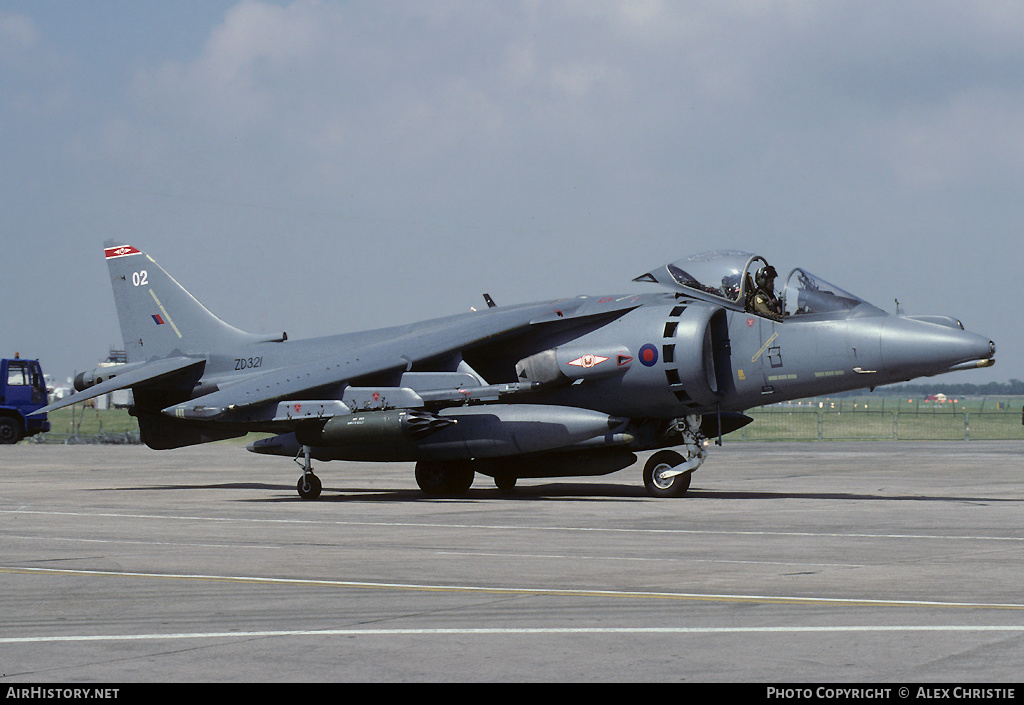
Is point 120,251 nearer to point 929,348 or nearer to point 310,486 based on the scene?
point 310,486

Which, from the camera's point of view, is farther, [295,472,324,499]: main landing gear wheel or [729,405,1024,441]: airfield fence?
[729,405,1024,441]: airfield fence

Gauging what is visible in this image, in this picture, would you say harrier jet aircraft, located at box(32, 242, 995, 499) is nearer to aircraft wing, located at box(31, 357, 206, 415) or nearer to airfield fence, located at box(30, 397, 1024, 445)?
→ aircraft wing, located at box(31, 357, 206, 415)

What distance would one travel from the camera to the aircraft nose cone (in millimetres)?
16344

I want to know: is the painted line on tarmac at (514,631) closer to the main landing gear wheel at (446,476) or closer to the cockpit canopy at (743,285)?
the cockpit canopy at (743,285)

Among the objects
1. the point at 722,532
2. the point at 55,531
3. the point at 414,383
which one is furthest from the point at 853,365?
the point at 55,531

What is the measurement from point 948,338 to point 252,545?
9.94 metres

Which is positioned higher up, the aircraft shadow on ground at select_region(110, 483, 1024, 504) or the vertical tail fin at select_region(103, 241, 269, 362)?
the vertical tail fin at select_region(103, 241, 269, 362)

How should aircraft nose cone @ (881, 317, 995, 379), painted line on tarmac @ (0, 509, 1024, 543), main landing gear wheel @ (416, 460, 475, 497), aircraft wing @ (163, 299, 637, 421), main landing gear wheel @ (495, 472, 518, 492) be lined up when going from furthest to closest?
main landing gear wheel @ (495, 472, 518, 492) < main landing gear wheel @ (416, 460, 475, 497) < aircraft wing @ (163, 299, 637, 421) < aircraft nose cone @ (881, 317, 995, 379) < painted line on tarmac @ (0, 509, 1024, 543)

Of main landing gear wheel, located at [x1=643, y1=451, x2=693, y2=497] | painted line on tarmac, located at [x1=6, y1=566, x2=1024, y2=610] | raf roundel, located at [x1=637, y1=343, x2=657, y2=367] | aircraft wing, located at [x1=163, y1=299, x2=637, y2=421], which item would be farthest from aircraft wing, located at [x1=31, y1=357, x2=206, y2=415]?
painted line on tarmac, located at [x1=6, y1=566, x2=1024, y2=610]

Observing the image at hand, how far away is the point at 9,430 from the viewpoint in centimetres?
4500

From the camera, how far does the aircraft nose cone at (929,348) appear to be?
16.3 meters

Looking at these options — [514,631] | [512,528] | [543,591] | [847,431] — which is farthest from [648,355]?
[847,431]

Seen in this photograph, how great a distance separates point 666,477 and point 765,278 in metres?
3.44

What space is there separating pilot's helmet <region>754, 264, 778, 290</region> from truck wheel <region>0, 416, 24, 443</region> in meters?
35.3
